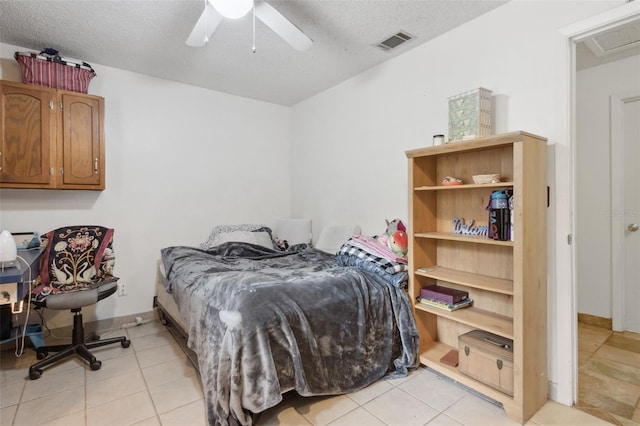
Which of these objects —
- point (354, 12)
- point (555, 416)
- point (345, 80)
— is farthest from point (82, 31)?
point (555, 416)

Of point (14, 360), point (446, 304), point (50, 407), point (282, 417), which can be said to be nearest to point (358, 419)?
point (282, 417)

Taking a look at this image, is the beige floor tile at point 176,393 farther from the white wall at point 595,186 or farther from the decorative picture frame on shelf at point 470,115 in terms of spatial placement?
the white wall at point 595,186

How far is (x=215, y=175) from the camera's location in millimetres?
3781

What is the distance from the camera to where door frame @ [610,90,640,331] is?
9.50 ft

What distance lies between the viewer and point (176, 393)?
201 cm

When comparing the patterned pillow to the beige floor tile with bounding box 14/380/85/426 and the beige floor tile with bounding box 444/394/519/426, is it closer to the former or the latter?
the beige floor tile with bounding box 14/380/85/426

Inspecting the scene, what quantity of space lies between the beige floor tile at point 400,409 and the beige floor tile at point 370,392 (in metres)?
0.03

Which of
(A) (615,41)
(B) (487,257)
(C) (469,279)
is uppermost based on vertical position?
(A) (615,41)

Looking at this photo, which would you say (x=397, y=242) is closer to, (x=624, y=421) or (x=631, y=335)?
(x=624, y=421)

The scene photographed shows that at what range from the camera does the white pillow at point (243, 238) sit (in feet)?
11.2

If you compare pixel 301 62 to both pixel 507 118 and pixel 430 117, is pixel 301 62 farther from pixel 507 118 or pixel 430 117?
pixel 507 118

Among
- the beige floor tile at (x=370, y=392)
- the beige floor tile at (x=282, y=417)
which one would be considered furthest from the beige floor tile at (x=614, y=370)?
the beige floor tile at (x=282, y=417)

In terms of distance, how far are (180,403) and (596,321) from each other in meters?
3.60

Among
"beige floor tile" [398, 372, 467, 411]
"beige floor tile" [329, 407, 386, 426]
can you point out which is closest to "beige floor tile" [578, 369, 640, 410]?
"beige floor tile" [398, 372, 467, 411]
